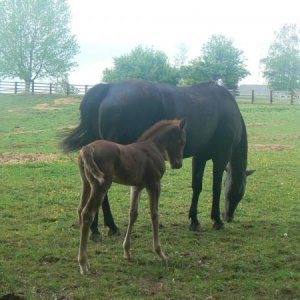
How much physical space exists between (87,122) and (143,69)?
4105 centimetres

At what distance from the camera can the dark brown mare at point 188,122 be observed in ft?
23.2

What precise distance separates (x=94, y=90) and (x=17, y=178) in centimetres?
613

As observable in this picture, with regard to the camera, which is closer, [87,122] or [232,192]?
[87,122]

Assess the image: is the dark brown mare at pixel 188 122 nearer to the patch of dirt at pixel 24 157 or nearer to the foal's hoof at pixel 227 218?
the foal's hoof at pixel 227 218

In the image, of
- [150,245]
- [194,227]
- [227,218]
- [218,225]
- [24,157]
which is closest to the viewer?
[150,245]

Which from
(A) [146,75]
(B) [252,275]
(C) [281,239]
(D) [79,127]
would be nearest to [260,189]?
(C) [281,239]

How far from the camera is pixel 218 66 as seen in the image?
5231 centimetres

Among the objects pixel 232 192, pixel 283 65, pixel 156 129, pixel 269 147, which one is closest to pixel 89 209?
pixel 156 129

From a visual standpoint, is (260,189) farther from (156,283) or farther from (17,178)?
(156,283)

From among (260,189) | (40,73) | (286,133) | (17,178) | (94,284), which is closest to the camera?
(94,284)

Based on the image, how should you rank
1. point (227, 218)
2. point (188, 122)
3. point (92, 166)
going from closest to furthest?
point (92, 166) < point (188, 122) < point (227, 218)

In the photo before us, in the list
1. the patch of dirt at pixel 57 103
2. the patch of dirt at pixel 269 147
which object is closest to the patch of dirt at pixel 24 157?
the patch of dirt at pixel 269 147

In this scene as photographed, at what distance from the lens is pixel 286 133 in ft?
83.7

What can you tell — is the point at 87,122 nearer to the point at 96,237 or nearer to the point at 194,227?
the point at 96,237
